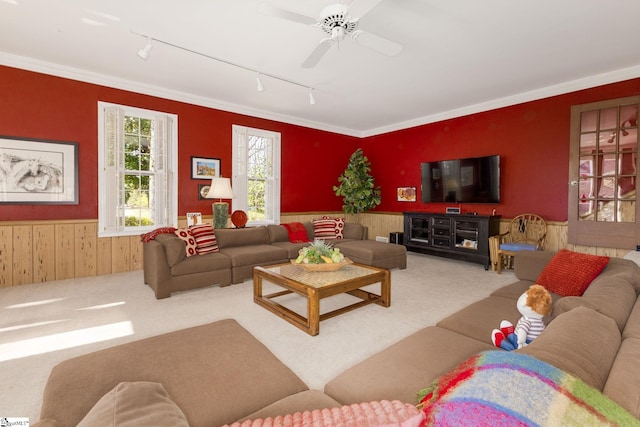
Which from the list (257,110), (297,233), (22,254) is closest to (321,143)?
(257,110)

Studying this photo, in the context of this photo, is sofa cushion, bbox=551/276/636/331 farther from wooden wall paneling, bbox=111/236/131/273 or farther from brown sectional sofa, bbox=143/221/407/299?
wooden wall paneling, bbox=111/236/131/273

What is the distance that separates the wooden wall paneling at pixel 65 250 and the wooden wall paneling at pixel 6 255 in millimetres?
468

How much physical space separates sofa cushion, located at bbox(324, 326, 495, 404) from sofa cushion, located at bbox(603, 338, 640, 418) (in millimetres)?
591

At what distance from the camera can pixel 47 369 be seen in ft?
7.06

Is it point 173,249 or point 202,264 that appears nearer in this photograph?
point 173,249

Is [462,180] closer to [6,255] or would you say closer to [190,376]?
[190,376]

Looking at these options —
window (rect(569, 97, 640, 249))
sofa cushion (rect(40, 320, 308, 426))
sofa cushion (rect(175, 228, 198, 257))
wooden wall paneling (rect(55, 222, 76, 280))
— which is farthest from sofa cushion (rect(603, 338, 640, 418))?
wooden wall paneling (rect(55, 222, 76, 280))

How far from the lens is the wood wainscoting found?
161 inches

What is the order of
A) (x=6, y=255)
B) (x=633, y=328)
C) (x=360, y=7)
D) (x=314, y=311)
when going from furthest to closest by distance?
(x=6, y=255) < (x=314, y=311) < (x=360, y=7) < (x=633, y=328)

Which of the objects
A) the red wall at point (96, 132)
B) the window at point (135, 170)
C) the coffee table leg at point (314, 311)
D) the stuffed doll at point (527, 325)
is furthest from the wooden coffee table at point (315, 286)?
the red wall at point (96, 132)

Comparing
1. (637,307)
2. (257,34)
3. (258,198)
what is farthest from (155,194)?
(637,307)

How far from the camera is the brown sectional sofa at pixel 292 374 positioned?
0.94 meters

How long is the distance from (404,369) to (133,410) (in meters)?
1.03

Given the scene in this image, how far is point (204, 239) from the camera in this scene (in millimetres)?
4293
